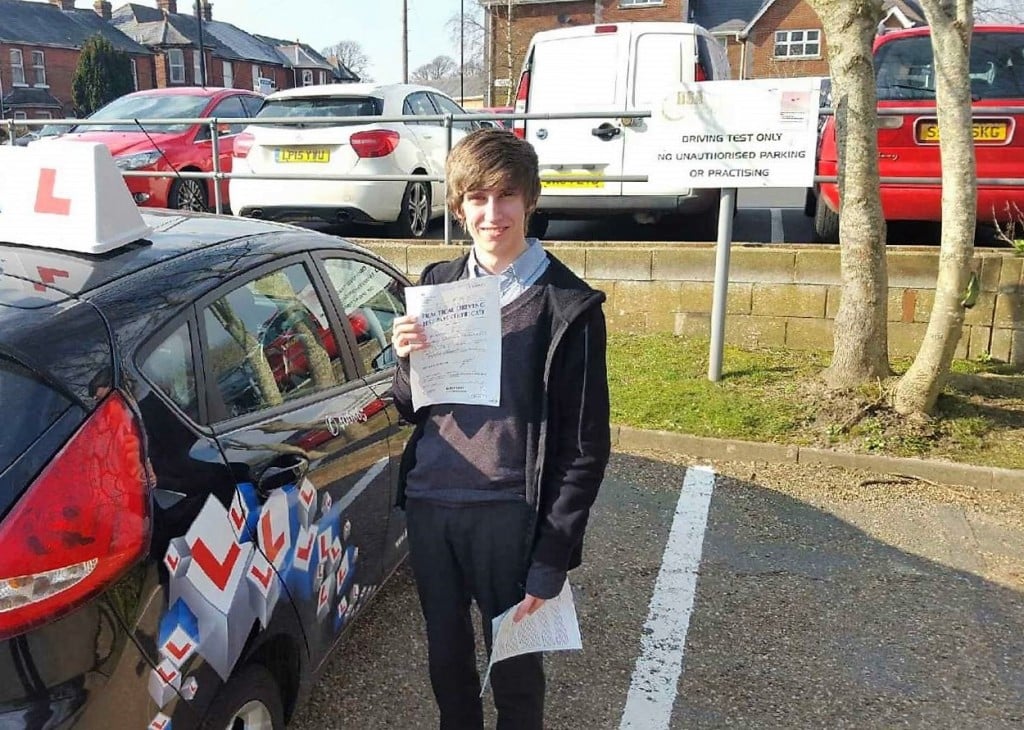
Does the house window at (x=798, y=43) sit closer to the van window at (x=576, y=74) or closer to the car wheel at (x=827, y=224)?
the van window at (x=576, y=74)

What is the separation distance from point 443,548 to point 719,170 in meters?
4.15

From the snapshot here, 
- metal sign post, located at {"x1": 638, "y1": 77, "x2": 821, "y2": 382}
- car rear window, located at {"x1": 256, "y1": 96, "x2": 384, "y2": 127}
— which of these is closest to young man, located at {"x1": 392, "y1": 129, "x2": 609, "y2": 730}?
metal sign post, located at {"x1": 638, "y1": 77, "x2": 821, "y2": 382}

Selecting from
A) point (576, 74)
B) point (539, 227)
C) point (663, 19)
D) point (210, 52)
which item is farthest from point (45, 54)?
point (576, 74)

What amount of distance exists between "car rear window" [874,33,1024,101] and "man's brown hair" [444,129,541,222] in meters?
5.40

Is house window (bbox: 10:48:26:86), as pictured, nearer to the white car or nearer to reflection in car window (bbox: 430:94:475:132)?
reflection in car window (bbox: 430:94:475:132)

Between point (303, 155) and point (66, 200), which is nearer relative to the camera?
point (66, 200)

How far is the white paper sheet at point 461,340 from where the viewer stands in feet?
6.41

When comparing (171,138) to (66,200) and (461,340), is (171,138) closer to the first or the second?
(66,200)

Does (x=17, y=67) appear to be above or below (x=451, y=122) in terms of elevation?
above

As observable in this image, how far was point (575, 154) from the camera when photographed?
→ 7.24m

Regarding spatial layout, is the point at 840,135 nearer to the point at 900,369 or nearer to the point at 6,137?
the point at 900,369

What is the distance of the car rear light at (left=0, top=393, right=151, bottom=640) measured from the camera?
154 centimetres

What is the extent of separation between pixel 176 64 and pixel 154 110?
159ft

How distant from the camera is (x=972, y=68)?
21.2 ft
